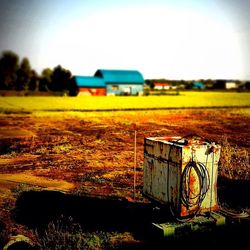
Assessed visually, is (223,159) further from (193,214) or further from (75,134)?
(75,134)

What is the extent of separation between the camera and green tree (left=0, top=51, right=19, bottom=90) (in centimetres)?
7862

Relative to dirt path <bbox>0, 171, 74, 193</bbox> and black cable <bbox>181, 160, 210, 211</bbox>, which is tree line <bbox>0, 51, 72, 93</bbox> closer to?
dirt path <bbox>0, 171, 74, 193</bbox>

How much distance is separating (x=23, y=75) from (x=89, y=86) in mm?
20653

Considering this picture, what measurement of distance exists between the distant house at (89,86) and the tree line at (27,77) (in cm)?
401

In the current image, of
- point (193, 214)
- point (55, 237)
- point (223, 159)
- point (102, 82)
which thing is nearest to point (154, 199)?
point (193, 214)

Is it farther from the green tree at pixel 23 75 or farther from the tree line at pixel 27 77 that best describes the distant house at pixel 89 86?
the green tree at pixel 23 75

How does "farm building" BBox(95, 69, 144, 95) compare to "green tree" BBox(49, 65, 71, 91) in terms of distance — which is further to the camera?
"green tree" BBox(49, 65, 71, 91)

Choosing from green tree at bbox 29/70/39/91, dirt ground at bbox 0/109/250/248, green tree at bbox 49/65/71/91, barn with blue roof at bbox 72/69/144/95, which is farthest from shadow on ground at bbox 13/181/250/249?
green tree at bbox 29/70/39/91

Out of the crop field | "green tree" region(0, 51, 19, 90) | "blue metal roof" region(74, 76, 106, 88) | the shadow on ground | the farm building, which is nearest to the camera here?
the shadow on ground

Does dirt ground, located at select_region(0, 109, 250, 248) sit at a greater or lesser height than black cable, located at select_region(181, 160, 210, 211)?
lesser

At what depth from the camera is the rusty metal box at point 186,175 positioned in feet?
18.1

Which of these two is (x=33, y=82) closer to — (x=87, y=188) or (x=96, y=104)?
(x=96, y=104)

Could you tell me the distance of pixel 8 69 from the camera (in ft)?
268

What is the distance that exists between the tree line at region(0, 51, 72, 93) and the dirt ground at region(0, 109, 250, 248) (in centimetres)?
5693
